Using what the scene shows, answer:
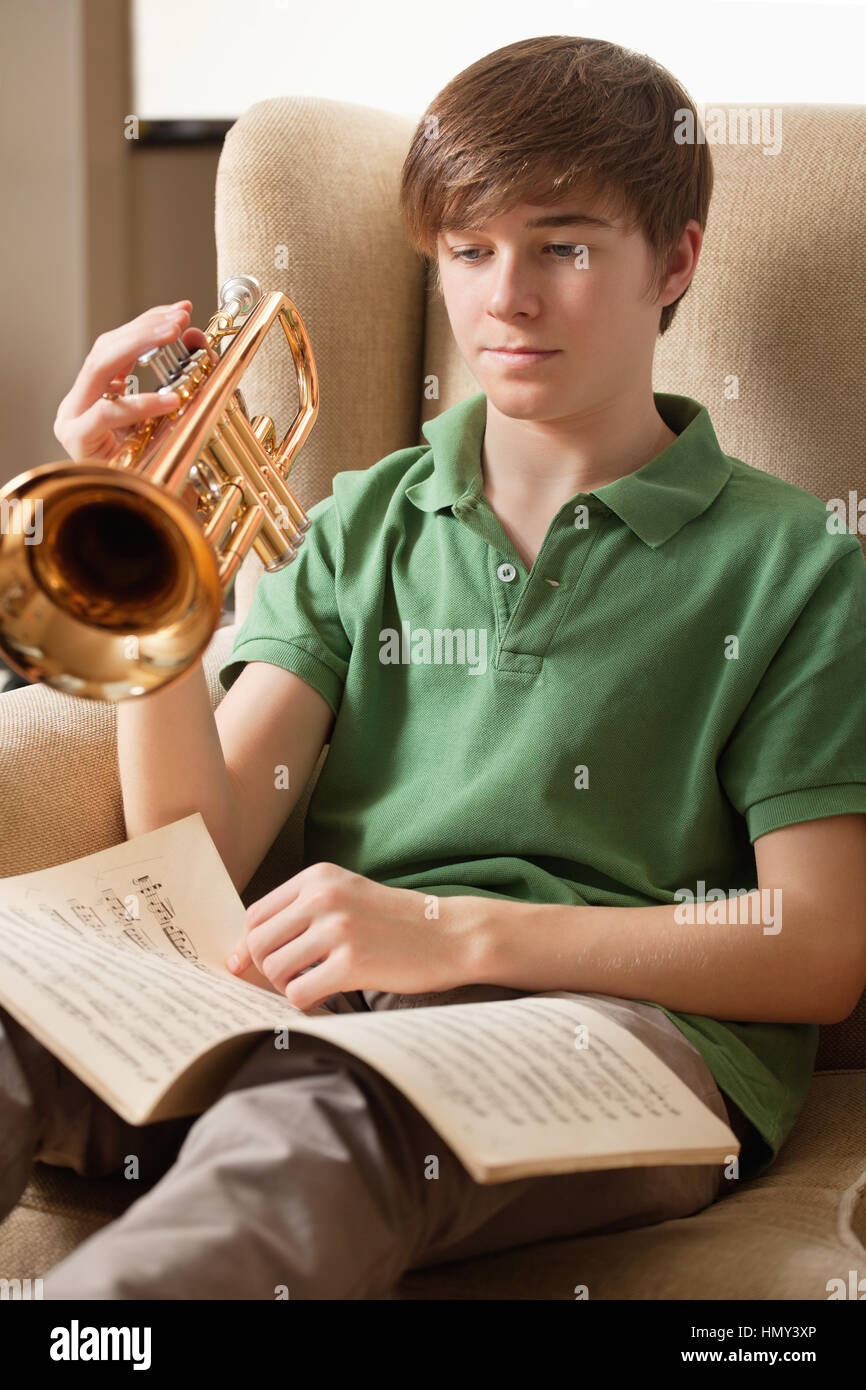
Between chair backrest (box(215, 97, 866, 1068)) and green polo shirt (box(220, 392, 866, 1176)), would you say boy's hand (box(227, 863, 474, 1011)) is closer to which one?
green polo shirt (box(220, 392, 866, 1176))

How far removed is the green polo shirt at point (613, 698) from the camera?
94 cm

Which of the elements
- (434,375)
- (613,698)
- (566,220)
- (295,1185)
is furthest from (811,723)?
(434,375)

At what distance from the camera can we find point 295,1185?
62cm

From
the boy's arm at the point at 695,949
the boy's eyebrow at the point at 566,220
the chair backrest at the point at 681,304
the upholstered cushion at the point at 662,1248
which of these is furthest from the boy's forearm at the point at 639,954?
the boy's eyebrow at the point at 566,220

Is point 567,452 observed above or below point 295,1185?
above

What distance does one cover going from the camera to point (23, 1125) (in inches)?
29.2

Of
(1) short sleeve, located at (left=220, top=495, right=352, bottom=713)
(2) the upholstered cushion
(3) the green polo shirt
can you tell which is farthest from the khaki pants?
(1) short sleeve, located at (left=220, top=495, right=352, bottom=713)

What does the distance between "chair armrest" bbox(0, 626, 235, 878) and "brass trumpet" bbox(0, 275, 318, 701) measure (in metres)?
0.23

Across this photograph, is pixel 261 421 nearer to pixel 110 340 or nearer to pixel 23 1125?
pixel 110 340

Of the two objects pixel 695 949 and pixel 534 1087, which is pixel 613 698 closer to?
pixel 695 949

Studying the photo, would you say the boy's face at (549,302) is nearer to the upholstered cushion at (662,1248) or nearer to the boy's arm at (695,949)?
the boy's arm at (695,949)

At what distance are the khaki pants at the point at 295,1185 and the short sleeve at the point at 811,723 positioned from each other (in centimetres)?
18

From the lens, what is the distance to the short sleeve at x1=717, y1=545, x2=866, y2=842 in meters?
0.92

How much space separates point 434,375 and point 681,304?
264mm
